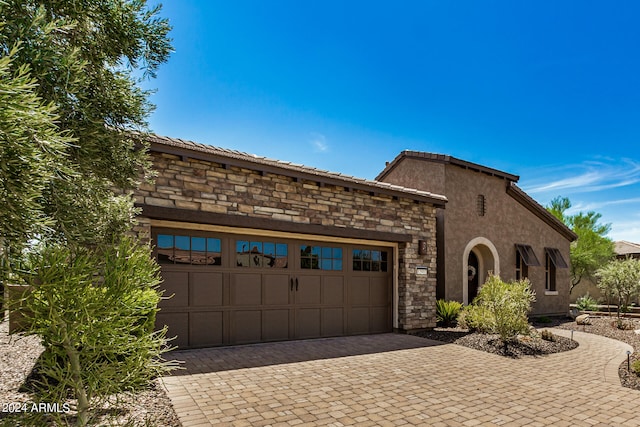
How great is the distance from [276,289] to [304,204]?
2.07 meters

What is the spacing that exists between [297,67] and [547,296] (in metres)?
14.2

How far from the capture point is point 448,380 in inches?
248

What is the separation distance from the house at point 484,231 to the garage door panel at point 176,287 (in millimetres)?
8716

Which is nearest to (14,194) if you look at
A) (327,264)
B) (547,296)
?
(327,264)

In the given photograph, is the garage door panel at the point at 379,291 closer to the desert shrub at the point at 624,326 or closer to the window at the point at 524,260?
the window at the point at 524,260

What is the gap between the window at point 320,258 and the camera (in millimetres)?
9375

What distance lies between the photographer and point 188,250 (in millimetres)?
7840

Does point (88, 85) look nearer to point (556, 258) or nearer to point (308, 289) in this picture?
A: point (308, 289)

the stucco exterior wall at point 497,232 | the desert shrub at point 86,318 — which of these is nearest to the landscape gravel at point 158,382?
the desert shrub at point 86,318

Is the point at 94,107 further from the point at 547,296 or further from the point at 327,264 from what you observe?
the point at 547,296

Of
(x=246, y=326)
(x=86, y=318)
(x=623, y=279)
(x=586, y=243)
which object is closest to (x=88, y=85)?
(x=86, y=318)

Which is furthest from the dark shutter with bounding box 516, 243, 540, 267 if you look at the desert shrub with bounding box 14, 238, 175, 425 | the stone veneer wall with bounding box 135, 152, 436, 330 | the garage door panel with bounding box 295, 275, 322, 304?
the desert shrub with bounding box 14, 238, 175, 425

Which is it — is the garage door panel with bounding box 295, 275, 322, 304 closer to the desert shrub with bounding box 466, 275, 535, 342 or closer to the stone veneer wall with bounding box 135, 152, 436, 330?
the stone veneer wall with bounding box 135, 152, 436, 330

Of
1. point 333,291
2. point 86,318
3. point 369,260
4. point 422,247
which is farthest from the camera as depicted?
point 422,247
